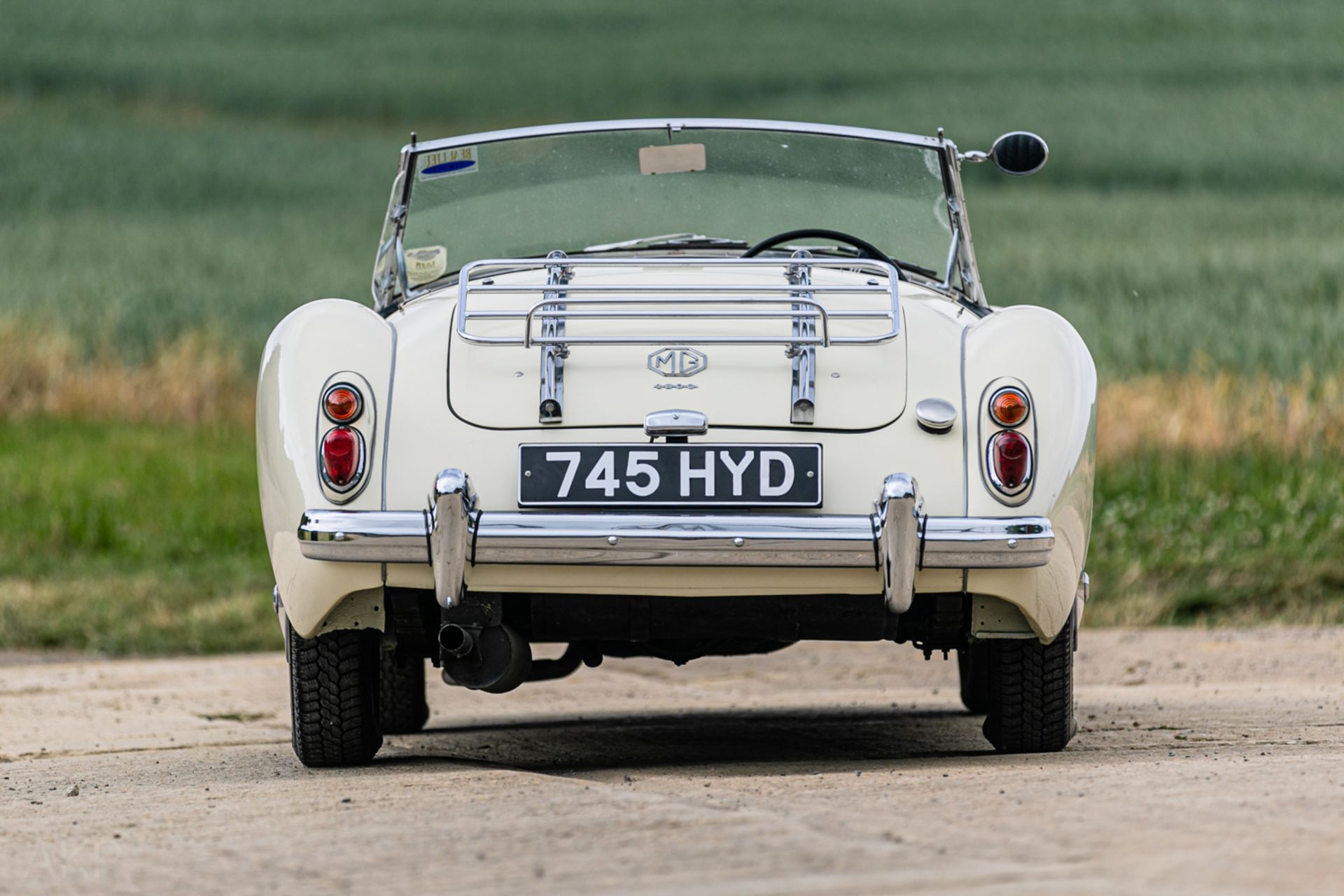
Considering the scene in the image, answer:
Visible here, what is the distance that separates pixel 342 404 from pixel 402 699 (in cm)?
208

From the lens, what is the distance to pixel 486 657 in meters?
4.49

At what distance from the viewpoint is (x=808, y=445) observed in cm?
424

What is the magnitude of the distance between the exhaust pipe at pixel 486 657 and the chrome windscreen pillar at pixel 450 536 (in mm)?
308

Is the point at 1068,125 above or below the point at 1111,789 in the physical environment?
above

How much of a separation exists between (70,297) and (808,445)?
1533 centimetres

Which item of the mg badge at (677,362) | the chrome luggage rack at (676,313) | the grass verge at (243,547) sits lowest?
the grass verge at (243,547)

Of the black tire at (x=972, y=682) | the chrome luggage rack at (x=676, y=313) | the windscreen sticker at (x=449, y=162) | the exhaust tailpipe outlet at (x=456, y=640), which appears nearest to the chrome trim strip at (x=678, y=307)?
the chrome luggage rack at (x=676, y=313)

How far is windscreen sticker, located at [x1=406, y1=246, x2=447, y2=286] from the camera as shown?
5.77 m

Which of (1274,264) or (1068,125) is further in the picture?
(1068,125)

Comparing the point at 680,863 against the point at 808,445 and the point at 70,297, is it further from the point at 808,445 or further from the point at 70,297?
the point at 70,297

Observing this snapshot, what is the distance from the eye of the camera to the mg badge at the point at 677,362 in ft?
14.4

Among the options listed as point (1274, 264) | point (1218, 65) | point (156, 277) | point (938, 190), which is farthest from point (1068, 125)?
point (938, 190)

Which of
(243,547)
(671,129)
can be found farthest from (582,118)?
(671,129)

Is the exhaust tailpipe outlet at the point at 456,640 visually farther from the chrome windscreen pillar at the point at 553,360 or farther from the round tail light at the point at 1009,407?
the round tail light at the point at 1009,407
